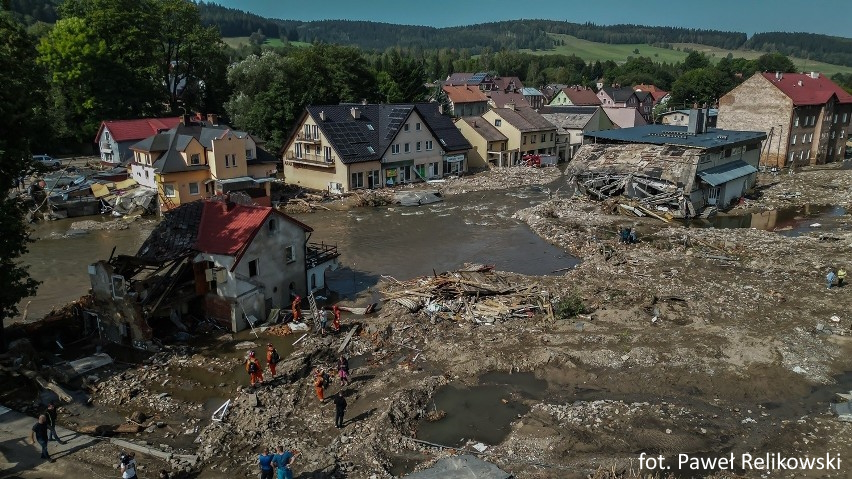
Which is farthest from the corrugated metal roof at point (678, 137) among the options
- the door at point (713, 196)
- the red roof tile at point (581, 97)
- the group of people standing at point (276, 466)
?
the red roof tile at point (581, 97)

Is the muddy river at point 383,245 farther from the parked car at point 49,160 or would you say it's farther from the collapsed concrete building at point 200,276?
the parked car at point 49,160

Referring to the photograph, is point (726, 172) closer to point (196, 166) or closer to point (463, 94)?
point (196, 166)

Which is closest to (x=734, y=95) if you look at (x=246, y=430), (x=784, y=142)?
(x=784, y=142)

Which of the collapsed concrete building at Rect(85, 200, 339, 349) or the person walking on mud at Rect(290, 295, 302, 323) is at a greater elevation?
the collapsed concrete building at Rect(85, 200, 339, 349)

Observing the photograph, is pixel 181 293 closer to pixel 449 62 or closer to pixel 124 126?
pixel 124 126

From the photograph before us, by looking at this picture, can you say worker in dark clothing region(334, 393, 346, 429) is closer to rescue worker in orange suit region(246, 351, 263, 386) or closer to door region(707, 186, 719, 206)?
rescue worker in orange suit region(246, 351, 263, 386)

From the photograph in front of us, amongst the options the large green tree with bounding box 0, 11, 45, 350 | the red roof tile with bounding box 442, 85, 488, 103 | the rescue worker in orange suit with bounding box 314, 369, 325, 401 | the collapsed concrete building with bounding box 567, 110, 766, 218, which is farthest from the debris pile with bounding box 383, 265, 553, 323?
the red roof tile with bounding box 442, 85, 488, 103

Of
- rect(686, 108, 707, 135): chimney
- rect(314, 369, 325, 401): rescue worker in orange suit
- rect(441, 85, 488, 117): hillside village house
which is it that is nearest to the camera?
rect(314, 369, 325, 401): rescue worker in orange suit

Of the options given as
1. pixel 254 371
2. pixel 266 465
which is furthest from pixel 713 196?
pixel 266 465
